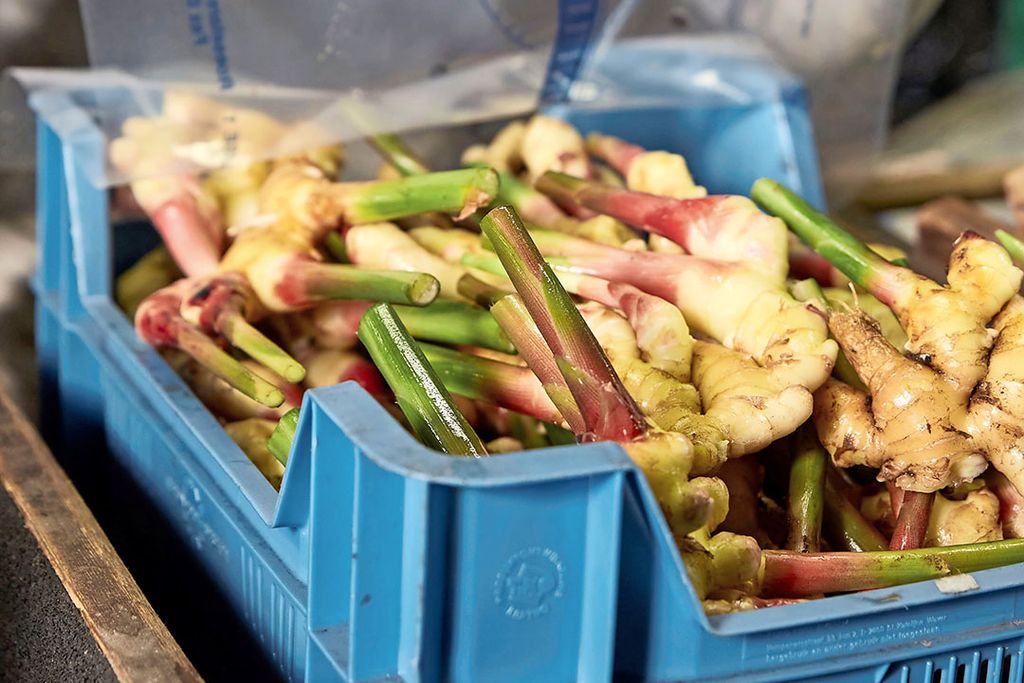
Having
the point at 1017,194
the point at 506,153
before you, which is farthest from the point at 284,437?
the point at 1017,194

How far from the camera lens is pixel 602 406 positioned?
0.89 m

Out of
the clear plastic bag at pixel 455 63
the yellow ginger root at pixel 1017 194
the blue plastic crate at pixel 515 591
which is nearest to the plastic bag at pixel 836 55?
the clear plastic bag at pixel 455 63

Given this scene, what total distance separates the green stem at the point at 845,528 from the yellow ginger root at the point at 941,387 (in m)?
0.06

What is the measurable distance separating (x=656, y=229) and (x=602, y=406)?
39 centimetres

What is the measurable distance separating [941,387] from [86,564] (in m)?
0.70

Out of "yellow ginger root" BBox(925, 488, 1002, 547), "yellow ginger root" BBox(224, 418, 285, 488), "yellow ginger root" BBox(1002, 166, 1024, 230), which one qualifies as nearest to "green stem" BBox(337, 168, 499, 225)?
"yellow ginger root" BBox(224, 418, 285, 488)

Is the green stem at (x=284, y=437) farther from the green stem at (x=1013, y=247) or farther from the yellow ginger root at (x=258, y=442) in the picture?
the green stem at (x=1013, y=247)

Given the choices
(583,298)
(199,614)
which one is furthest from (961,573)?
(199,614)

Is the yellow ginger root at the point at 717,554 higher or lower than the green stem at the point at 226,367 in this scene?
lower

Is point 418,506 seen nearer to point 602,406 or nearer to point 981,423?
point 602,406

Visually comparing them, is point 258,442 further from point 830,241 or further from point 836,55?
point 836,55

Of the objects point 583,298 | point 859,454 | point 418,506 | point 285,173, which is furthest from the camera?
point 285,173

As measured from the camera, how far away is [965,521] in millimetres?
1023

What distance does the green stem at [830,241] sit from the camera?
1109 millimetres
